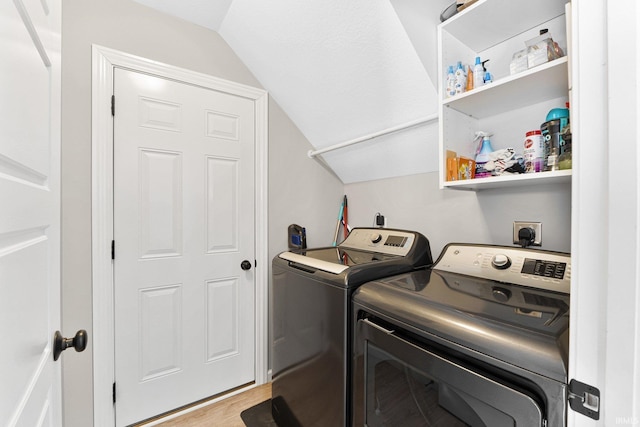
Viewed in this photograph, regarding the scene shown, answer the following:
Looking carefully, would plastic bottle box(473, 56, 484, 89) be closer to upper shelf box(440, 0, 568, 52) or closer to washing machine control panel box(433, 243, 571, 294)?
upper shelf box(440, 0, 568, 52)

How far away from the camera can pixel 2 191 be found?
0.40 m

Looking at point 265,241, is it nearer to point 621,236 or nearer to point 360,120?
point 360,120

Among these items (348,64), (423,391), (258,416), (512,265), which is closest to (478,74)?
(348,64)

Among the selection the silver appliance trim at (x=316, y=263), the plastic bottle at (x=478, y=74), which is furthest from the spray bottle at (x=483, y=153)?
the silver appliance trim at (x=316, y=263)

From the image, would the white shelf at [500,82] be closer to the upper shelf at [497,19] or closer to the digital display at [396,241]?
the upper shelf at [497,19]

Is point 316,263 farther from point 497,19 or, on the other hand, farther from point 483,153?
point 497,19

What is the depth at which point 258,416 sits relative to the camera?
1729 mm

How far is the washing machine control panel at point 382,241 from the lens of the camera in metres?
1.57

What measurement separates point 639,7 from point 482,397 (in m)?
0.83

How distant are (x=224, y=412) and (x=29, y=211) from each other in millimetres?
1777

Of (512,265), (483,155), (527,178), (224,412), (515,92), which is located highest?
(515,92)

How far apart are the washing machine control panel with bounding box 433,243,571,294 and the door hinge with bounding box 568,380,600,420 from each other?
22.7 inches

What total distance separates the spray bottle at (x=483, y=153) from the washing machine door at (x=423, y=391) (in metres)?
0.82

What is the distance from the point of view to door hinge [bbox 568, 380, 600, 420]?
18.8 inches
